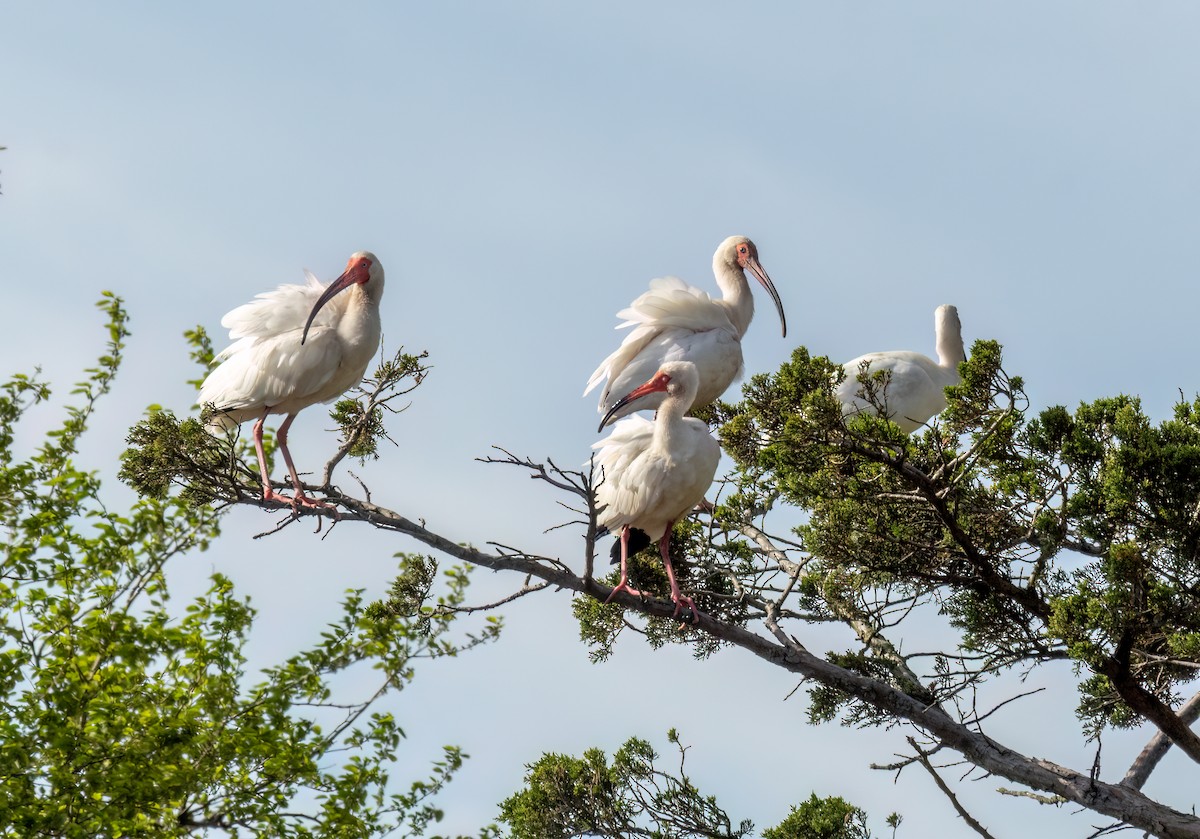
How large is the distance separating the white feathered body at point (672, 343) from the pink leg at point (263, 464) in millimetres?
2512

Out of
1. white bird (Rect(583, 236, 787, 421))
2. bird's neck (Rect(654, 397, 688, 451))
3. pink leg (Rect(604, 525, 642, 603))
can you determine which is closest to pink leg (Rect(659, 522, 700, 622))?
pink leg (Rect(604, 525, 642, 603))

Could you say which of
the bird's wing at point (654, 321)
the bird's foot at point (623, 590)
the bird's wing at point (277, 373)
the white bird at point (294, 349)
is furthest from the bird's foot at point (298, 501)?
the bird's wing at point (654, 321)

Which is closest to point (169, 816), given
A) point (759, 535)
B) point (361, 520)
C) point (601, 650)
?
point (361, 520)

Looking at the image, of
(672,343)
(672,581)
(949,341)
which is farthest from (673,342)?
(949,341)

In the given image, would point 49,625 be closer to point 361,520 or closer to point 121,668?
point 121,668

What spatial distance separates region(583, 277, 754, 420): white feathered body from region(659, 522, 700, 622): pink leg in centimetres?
168

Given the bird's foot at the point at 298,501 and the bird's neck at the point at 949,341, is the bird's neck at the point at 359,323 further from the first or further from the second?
the bird's neck at the point at 949,341

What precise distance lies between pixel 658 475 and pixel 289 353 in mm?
2845

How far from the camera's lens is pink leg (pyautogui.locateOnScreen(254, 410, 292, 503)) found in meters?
8.47

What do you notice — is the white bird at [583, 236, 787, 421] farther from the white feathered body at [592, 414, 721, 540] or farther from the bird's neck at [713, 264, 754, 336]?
the white feathered body at [592, 414, 721, 540]

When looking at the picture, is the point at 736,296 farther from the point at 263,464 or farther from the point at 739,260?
the point at 263,464

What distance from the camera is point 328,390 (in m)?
9.97

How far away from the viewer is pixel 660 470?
28.5 ft

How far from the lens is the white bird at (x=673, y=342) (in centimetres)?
1060
